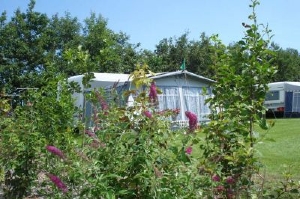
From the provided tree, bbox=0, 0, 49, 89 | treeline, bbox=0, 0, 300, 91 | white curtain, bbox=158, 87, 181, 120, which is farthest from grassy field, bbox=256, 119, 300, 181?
tree, bbox=0, 0, 49, 89

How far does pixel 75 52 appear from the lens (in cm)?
407

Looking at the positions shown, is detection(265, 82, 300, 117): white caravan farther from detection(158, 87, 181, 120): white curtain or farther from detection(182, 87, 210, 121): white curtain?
detection(158, 87, 181, 120): white curtain

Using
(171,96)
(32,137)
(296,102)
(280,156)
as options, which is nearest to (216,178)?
(32,137)

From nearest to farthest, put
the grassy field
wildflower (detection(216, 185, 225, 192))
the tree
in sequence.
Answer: wildflower (detection(216, 185, 225, 192))
the grassy field
the tree

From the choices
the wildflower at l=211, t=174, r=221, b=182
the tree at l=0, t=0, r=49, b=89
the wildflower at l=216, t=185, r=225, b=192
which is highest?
the tree at l=0, t=0, r=49, b=89

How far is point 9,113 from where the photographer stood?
568 cm

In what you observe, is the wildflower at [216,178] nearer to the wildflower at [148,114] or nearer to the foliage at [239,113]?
the foliage at [239,113]

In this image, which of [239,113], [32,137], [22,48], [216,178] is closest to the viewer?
[216,178]

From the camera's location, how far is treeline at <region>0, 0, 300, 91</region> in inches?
166

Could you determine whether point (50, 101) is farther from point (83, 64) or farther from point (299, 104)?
point (299, 104)

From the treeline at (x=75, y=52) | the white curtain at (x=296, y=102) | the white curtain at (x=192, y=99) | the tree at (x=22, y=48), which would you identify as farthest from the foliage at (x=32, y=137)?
the white curtain at (x=296, y=102)

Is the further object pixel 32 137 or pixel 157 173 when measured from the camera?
pixel 32 137

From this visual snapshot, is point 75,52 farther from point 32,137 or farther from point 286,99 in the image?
point 286,99

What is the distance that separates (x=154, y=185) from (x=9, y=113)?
13.3ft
